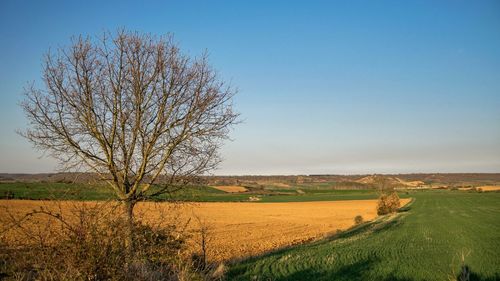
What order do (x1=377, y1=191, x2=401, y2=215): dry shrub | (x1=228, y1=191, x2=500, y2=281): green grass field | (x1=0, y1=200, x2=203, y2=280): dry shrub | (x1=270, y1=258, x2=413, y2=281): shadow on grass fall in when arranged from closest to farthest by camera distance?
(x1=0, y1=200, x2=203, y2=280): dry shrub
(x1=270, y1=258, x2=413, y2=281): shadow on grass
(x1=228, y1=191, x2=500, y2=281): green grass field
(x1=377, y1=191, x2=401, y2=215): dry shrub

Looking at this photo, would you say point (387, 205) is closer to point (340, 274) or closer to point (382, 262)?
point (382, 262)

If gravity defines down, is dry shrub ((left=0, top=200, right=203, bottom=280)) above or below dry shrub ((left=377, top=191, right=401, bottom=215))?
above

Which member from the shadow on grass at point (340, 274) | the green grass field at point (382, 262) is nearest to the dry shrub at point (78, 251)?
the green grass field at point (382, 262)

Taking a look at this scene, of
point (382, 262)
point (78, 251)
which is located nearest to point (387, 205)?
point (382, 262)

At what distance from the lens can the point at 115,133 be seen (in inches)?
397

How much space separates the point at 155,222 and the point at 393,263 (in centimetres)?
1238

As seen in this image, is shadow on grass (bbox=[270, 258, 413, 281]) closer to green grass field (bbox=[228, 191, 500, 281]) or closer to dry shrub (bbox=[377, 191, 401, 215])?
green grass field (bbox=[228, 191, 500, 281])

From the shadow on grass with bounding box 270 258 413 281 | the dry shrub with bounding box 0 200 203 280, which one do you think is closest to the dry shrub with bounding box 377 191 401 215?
the shadow on grass with bounding box 270 258 413 281

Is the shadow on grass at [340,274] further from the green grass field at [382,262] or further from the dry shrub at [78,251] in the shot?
the dry shrub at [78,251]

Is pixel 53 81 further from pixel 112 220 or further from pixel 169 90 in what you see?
pixel 112 220

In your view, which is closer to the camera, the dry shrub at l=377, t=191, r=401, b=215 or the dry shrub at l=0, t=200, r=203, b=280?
the dry shrub at l=0, t=200, r=203, b=280

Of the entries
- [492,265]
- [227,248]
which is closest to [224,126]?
[492,265]

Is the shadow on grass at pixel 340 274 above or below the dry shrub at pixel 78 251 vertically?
below

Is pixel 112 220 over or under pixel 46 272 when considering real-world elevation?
over
